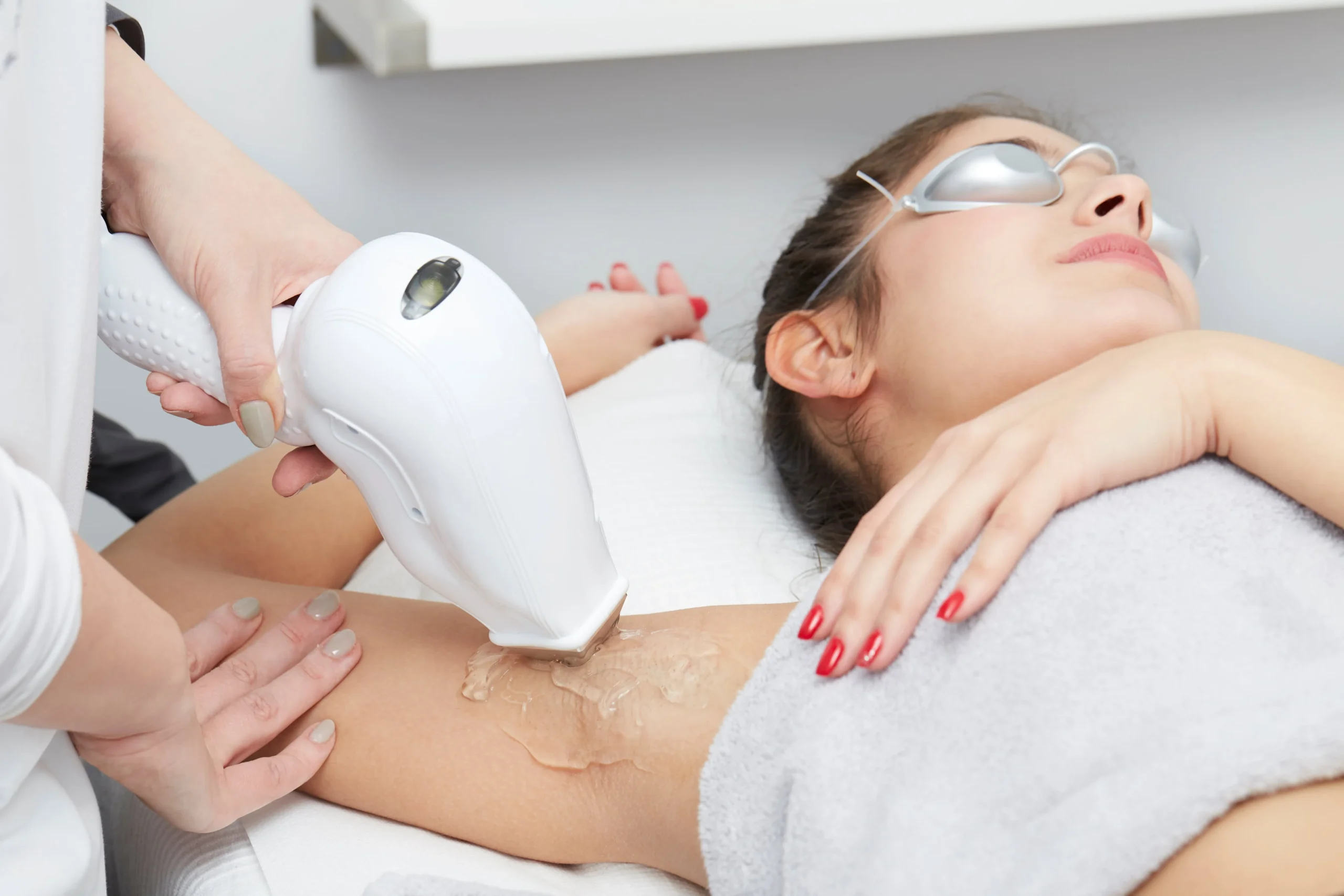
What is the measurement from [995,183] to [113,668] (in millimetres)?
905

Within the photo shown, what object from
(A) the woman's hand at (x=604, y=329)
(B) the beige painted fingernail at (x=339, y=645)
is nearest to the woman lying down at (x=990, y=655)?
(B) the beige painted fingernail at (x=339, y=645)

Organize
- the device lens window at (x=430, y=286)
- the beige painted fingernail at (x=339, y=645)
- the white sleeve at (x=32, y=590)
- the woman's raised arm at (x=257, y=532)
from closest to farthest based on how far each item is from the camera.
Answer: the white sleeve at (x=32, y=590)
the device lens window at (x=430, y=286)
the beige painted fingernail at (x=339, y=645)
the woman's raised arm at (x=257, y=532)

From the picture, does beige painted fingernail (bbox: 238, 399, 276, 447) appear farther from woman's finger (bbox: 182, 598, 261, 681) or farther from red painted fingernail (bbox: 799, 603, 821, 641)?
red painted fingernail (bbox: 799, 603, 821, 641)

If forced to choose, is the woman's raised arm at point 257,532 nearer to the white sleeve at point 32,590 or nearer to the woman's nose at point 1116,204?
the white sleeve at point 32,590

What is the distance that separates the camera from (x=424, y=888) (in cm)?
→ 75

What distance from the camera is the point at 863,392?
1.16m

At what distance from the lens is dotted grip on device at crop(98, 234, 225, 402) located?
0.78m

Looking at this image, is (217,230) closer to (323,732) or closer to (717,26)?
(323,732)

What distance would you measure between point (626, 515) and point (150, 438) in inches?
43.1

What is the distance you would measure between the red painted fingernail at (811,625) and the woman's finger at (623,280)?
3.14ft

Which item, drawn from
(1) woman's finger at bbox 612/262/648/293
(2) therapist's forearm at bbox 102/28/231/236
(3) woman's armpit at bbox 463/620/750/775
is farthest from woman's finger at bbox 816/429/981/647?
(1) woman's finger at bbox 612/262/648/293

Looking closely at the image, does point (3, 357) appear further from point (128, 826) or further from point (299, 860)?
point (128, 826)

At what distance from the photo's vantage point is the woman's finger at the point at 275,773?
2.59ft

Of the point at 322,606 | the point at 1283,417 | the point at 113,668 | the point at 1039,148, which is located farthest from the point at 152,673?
the point at 1039,148
